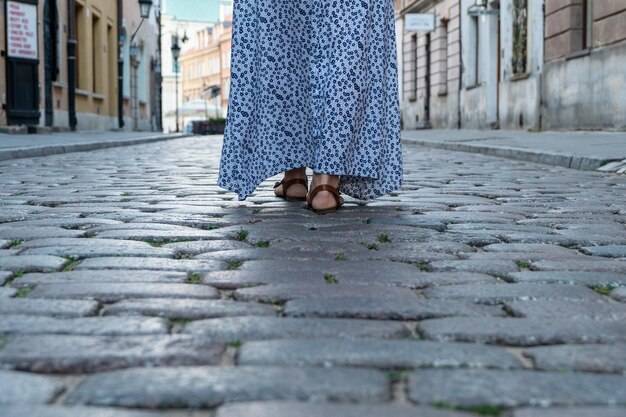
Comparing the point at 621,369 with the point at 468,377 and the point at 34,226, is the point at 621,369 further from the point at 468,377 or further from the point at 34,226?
the point at 34,226

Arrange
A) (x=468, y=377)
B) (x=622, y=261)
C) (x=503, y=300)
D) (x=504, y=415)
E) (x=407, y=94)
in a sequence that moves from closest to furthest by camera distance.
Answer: (x=504, y=415), (x=468, y=377), (x=503, y=300), (x=622, y=261), (x=407, y=94)

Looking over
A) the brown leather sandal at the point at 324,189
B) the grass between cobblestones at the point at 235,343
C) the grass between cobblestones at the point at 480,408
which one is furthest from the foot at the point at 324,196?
the grass between cobblestones at the point at 480,408

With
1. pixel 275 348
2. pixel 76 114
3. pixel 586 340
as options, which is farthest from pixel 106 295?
pixel 76 114

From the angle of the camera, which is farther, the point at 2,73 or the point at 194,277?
the point at 2,73

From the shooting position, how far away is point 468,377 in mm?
1573

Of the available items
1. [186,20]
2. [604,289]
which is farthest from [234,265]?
[186,20]

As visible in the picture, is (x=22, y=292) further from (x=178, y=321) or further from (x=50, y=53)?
(x=50, y=53)

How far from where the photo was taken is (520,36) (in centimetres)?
1872

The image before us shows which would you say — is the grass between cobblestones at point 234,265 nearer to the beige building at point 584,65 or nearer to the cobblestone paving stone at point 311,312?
the cobblestone paving stone at point 311,312

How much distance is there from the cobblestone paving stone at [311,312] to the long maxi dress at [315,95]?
0.76 feet

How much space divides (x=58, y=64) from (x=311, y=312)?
57.9 feet

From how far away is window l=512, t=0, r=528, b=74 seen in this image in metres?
18.5

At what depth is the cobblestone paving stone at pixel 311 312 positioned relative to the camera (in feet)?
4.84

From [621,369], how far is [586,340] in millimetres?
219
